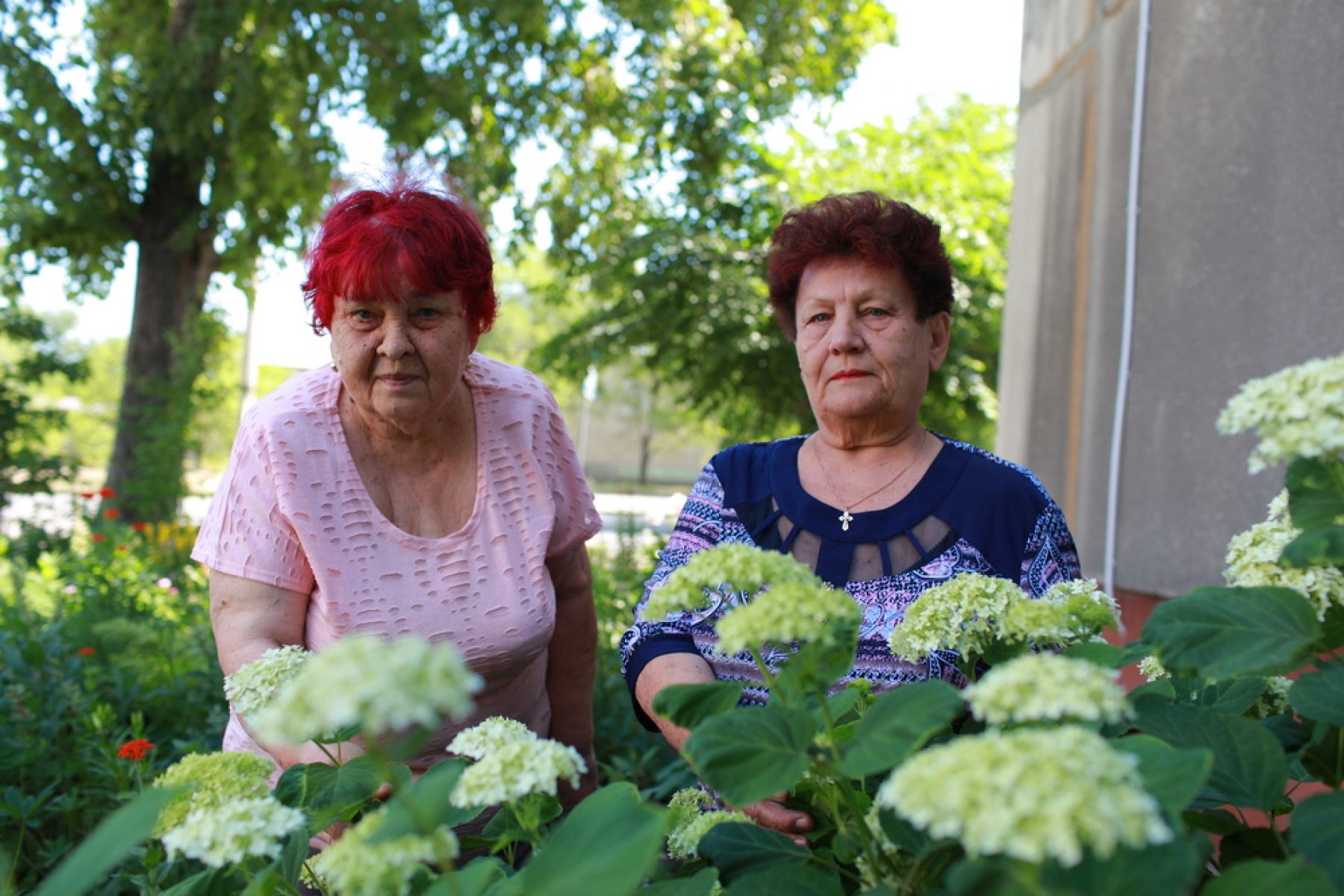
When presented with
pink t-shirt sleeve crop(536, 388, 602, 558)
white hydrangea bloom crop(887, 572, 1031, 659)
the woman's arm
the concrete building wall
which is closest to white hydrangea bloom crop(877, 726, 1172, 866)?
white hydrangea bloom crop(887, 572, 1031, 659)

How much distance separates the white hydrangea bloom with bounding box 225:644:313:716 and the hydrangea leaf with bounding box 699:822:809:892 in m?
0.55

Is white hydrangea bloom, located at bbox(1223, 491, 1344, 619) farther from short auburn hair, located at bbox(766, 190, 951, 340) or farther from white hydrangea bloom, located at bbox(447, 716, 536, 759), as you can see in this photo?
short auburn hair, located at bbox(766, 190, 951, 340)

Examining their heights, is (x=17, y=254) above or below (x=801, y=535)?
above

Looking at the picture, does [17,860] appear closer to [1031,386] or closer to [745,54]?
[1031,386]

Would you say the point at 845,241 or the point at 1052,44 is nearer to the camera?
the point at 845,241

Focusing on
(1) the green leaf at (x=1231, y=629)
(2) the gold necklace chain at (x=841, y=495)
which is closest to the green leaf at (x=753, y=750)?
(1) the green leaf at (x=1231, y=629)

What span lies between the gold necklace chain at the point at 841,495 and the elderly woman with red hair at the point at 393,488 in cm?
65

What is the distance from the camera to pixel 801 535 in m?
2.37

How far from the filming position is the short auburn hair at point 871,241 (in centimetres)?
240

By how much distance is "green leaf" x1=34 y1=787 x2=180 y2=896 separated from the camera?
2.52ft

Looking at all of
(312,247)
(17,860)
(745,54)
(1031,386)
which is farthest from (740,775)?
(745,54)

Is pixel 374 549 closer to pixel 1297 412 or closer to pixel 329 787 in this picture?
pixel 329 787

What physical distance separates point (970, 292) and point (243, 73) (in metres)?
7.65

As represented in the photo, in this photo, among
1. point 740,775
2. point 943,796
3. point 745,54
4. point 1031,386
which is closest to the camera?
point 943,796
